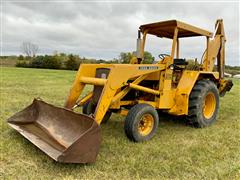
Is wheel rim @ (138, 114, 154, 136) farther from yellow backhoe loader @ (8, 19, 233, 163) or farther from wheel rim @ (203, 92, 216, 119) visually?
wheel rim @ (203, 92, 216, 119)

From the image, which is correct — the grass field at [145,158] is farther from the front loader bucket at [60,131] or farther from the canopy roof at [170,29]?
the canopy roof at [170,29]

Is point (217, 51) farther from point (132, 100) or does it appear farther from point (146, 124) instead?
point (146, 124)

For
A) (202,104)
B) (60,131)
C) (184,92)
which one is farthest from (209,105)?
(60,131)

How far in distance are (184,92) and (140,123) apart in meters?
1.29

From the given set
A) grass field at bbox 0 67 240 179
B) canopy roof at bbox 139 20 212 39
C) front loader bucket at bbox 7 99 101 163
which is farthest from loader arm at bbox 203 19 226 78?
front loader bucket at bbox 7 99 101 163

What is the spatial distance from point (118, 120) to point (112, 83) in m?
Result: 1.97

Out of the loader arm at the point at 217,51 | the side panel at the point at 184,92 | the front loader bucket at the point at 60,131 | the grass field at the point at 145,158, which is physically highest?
the loader arm at the point at 217,51

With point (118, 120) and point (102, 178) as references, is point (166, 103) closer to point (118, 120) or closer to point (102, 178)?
point (118, 120)

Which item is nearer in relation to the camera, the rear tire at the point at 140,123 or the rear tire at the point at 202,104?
the rear tire at the point at 140,123

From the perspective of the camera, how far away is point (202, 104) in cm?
570

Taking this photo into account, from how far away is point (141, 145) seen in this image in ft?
14.6

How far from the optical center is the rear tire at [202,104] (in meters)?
5.57

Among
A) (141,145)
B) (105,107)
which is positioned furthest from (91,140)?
(141,145)

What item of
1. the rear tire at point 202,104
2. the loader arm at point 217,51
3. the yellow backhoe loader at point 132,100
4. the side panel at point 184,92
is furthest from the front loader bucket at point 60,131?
the loader arm at point 217,51
